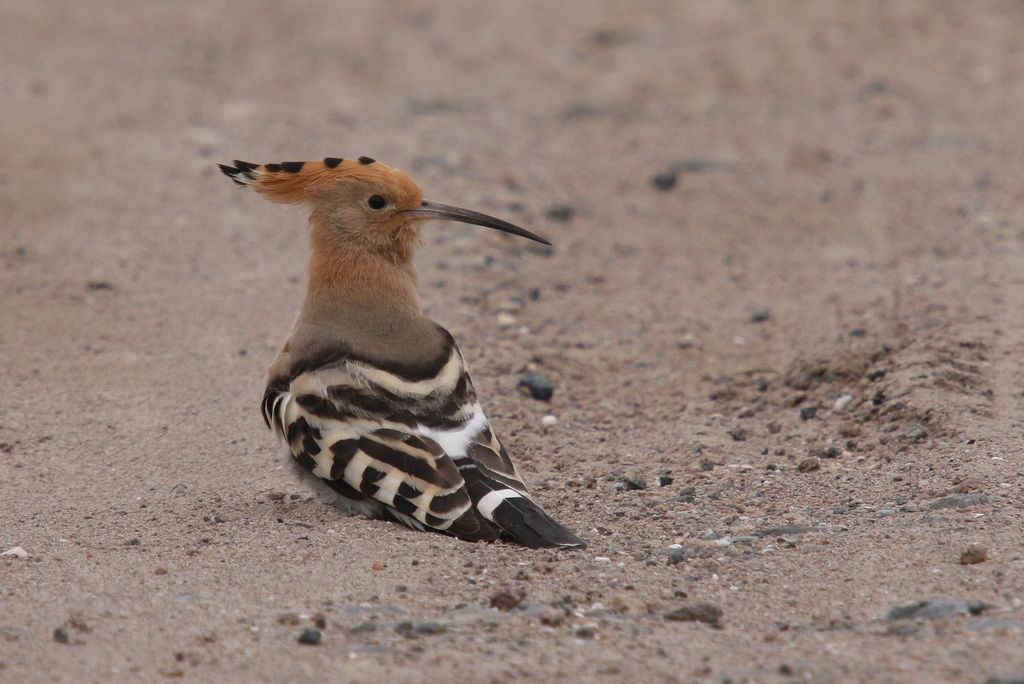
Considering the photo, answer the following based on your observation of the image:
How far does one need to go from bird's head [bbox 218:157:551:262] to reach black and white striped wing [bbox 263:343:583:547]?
0.57 metres

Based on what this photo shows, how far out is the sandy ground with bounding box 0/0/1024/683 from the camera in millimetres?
3568

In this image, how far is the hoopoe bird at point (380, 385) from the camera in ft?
13.8

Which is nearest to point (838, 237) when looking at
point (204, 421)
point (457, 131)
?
point (457, 131)

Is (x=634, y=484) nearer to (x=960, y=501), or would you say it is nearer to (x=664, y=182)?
(x=960, y=501)

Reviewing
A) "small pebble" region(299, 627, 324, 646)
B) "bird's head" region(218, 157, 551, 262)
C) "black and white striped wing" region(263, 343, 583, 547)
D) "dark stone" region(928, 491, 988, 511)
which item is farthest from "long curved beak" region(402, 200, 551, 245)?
"small pebble" region(299, 627, 324, 646)

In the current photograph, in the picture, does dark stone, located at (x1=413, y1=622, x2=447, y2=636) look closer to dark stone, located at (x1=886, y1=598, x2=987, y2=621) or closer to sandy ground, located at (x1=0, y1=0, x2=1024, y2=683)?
sandy ground, located at (x1=0, y1=0, x2=1024, y2=683)

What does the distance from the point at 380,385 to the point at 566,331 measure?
2.21 meters

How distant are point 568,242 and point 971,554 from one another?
4242 millimetres

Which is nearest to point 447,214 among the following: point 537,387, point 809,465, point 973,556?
point 537,387

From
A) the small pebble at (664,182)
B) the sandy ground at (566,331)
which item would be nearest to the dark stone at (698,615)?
the sandy ground at (566,331)

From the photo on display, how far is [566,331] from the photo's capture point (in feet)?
21.4

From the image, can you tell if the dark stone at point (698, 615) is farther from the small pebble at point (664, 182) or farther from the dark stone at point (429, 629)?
the small pebble at point (664, 182)

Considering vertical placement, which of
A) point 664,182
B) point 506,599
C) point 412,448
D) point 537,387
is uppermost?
point 664,182

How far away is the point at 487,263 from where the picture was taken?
719 cm
